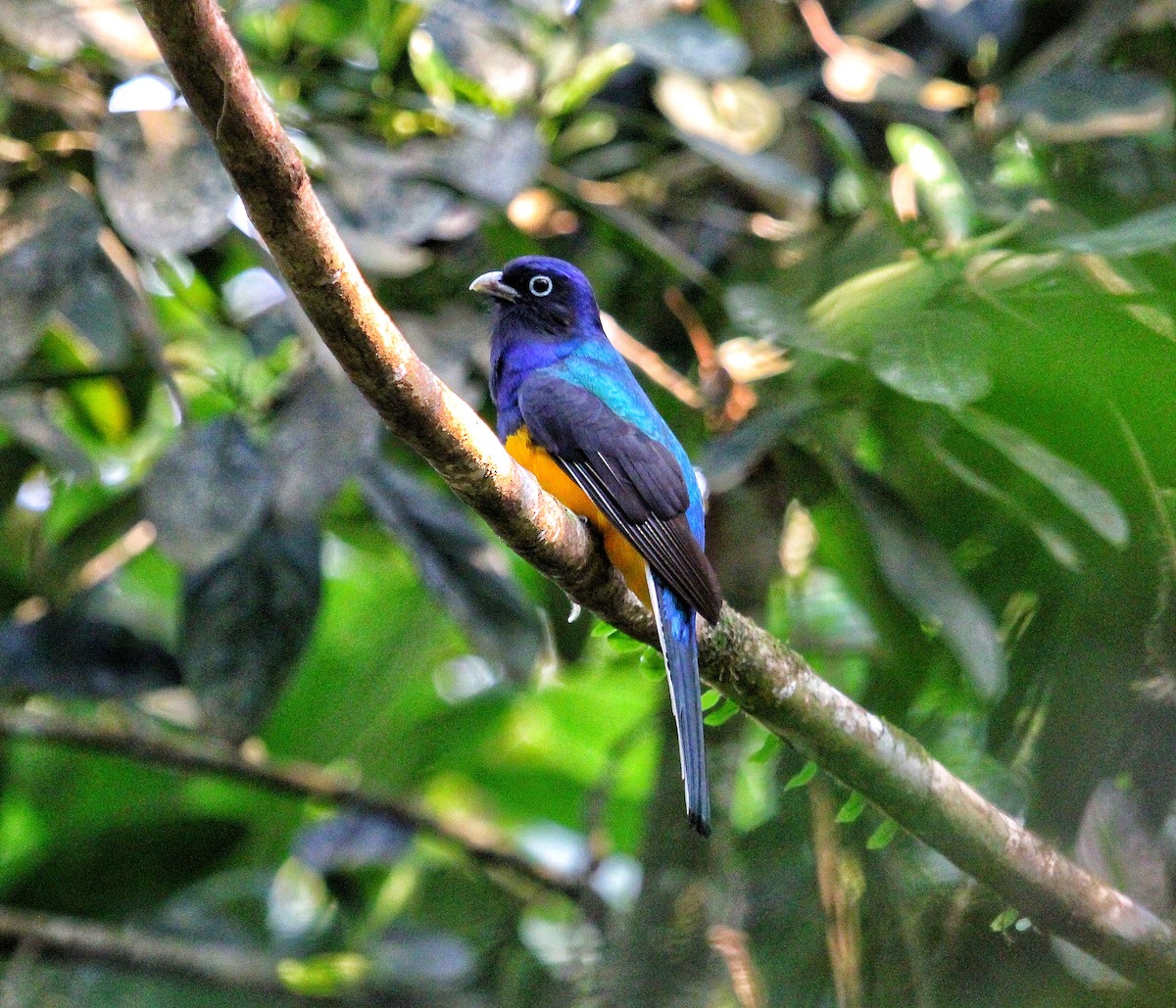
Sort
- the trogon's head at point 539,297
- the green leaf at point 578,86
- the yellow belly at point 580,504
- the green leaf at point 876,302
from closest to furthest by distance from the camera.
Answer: the green leaf at point 876,302, the yellow belly at point 580,504, the trogon's head at point 539,297, the green leaf at point 578,86

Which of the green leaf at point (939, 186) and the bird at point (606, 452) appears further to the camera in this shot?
the green leaf at point (939, 186)

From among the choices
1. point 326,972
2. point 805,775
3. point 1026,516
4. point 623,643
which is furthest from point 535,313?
point 326,972

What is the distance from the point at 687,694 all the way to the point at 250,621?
4.38 feet

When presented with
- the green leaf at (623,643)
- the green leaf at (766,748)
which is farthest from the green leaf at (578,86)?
the green leaf at (766,748)

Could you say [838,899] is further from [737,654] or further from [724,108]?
[724,108]

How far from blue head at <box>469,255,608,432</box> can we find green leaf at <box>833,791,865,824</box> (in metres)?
1.50

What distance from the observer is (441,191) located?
376cm

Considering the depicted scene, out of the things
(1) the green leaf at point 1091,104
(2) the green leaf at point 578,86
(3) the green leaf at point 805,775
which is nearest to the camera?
(3) the green leaf at point 805,775

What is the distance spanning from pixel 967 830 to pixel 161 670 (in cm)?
250

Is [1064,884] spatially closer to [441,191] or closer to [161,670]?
[441,191]

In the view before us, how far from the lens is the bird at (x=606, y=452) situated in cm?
292

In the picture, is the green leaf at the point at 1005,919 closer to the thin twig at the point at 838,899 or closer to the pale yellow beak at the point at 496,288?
the thin twig at the point at 838,899

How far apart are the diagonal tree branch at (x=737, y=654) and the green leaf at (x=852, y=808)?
6cm

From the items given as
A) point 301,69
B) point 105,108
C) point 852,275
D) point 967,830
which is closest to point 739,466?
point 852,275
